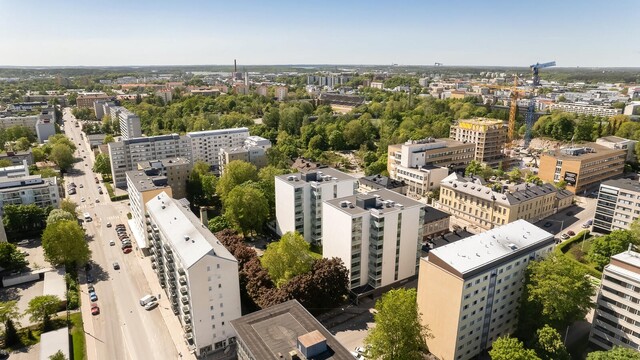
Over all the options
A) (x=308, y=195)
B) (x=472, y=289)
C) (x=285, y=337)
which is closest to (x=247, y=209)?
(x=308, y=195)

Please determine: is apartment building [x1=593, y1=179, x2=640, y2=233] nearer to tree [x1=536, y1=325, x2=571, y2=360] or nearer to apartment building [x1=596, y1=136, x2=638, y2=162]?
apartment building [x1=596, y1=136, x2=638, y2=162]

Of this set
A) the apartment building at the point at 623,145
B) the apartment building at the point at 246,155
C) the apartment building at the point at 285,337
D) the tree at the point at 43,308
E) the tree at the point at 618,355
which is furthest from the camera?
the apartment building at the point at 623,145

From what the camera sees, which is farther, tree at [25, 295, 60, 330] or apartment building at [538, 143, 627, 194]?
apartment building at [538, 143, 627, 194]

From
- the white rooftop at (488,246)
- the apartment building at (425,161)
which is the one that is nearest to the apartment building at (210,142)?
the apartment building at (425,161)

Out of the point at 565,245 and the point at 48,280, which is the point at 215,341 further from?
the point at 565,245

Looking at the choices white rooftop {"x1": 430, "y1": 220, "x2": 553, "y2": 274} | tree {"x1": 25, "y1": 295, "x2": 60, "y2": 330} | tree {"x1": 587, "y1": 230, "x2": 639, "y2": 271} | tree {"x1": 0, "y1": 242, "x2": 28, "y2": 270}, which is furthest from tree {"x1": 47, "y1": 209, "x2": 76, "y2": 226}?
tree {"x1": 587, "y1": 230, "x2": 639, "y2": 271}

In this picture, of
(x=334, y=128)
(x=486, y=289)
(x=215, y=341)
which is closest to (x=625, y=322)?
(x=486, y=289)

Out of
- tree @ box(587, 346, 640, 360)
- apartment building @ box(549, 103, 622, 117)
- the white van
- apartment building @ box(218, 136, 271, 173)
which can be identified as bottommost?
the white van

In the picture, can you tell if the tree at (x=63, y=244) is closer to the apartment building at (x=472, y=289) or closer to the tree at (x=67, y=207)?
the tree at (x=67, y=207)
